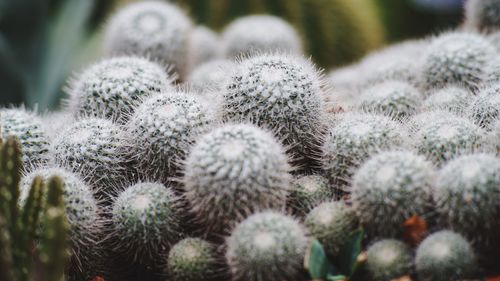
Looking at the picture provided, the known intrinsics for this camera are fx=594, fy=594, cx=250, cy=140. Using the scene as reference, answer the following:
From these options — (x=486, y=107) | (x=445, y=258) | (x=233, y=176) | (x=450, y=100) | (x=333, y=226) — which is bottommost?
(x=445, y=258)

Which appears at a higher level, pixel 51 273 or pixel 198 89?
pixel 198 89

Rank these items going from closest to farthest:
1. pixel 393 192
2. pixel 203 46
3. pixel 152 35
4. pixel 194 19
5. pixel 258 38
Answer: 1. pixel 393 192
2. pixel 152 35
3. pixel 258 38
4. pixel 203 46
5. pixel 194 19

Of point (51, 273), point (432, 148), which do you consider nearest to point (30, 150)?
point (51, 273)

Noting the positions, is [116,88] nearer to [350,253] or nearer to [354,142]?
[354,142]

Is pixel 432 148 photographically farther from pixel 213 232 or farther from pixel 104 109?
pixel 104 109

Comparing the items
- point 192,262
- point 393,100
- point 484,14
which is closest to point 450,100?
point 393,100

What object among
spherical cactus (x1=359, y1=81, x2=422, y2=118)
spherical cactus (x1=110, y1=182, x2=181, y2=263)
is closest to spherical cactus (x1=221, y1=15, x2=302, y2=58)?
spherical cactus (x1=359, y1=81, x2=422, y2=118)

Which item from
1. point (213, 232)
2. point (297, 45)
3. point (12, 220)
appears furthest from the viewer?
point (297, 45)
